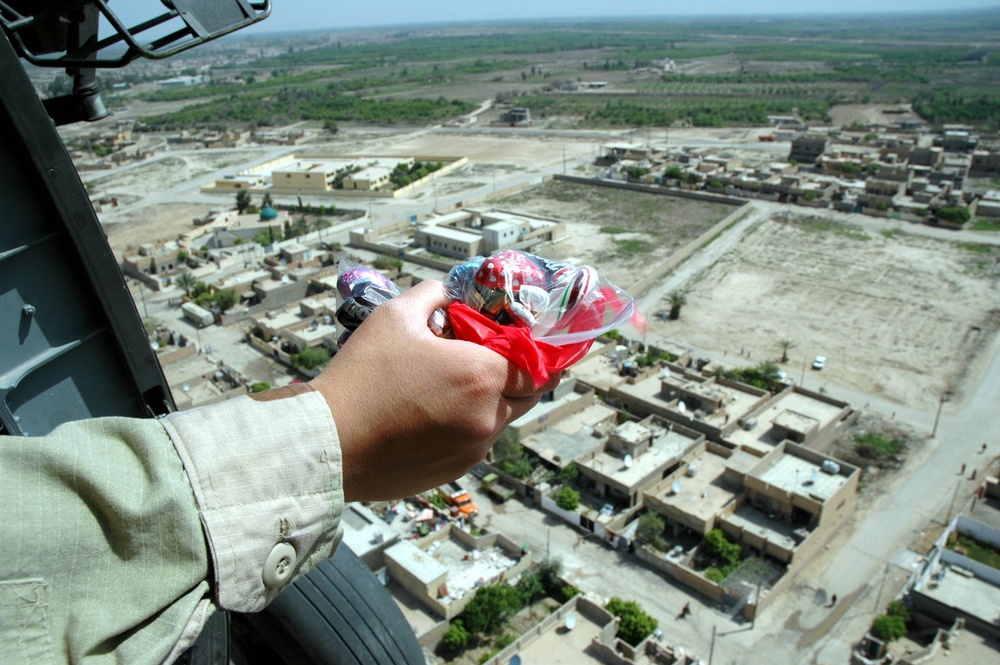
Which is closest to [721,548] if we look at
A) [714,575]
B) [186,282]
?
[714,575]

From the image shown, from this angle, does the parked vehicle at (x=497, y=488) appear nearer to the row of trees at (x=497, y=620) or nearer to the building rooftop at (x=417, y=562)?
the building rooftop at (x=417, y=562)

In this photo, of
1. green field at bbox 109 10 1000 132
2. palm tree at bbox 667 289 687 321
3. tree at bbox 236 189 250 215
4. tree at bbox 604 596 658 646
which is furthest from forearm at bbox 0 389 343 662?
green field at bbox 109 10 1000 132

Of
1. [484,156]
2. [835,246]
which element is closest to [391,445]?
[835,246]

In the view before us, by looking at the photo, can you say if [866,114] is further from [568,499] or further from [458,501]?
[458,501]

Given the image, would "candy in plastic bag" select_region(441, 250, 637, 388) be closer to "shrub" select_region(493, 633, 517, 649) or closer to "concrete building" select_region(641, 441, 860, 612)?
"shrub" select_region(493, 633, 517, 649)

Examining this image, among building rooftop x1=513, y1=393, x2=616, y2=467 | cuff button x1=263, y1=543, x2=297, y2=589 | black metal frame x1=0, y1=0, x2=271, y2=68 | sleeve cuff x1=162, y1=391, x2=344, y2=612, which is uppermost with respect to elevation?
black metal frame x1=0, y1=0, x2=271, y2=68

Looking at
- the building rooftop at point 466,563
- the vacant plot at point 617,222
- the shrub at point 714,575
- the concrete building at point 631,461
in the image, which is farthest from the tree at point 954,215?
the building rooftop at point 466,563
